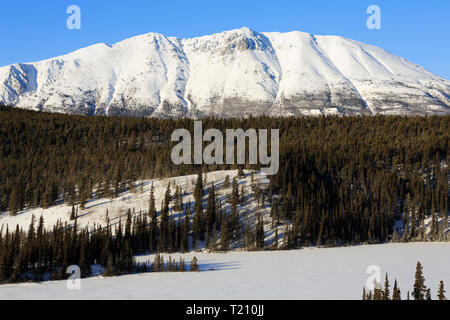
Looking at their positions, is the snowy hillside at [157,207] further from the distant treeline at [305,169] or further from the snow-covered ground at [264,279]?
the snow-covered ground at [264,279]

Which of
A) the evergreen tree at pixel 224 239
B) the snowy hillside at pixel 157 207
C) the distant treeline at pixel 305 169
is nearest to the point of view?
the evergreen tree at pixel 224 239

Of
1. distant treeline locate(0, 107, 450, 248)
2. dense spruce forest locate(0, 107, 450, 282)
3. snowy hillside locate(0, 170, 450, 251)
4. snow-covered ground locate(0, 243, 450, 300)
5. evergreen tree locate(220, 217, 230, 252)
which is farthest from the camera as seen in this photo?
distant treeline locate(0, 107, 450, 248)

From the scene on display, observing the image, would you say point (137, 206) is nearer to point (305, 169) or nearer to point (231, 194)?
point (231, 194)

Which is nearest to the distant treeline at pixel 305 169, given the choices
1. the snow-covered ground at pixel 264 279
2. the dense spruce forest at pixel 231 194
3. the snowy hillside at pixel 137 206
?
the dense spruce forest at pixel 231 194

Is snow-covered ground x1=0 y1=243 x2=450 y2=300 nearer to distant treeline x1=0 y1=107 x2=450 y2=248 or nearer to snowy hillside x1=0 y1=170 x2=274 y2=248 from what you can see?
distant treeline x1=0 y1=107 x2=450 y2=248

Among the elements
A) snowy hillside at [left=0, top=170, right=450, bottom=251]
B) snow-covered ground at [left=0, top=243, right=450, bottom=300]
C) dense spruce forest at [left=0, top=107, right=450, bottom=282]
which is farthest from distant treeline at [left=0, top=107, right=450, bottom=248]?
snow-covered ground at [left=0, top=243, right=450, bottom=300]
